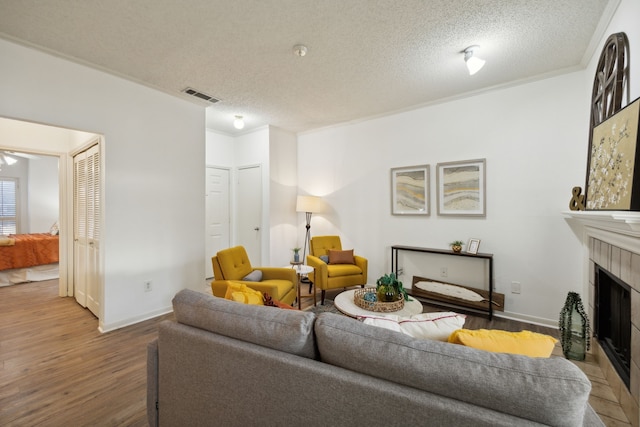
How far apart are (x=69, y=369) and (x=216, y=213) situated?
10.2ft

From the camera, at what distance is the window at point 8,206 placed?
636 cm

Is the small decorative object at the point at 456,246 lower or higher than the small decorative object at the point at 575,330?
higher

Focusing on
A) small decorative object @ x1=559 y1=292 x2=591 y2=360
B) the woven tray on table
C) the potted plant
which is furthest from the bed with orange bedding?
small decorative object @ x1=559 y1=292 x2=591 y2=360

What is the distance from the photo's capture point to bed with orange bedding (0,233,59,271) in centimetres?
478

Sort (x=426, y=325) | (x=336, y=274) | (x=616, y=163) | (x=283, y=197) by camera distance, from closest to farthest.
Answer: (x=426, y=325), (x=616, y=163), (x=336, y=274), (x=283, y=197)

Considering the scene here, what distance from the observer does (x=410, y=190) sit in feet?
13.0

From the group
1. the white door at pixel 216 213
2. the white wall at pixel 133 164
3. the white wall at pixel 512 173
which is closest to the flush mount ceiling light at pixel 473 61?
the white wall at pixel 512 173

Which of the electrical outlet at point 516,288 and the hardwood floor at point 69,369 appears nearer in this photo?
the hardwood floor at point 69,369

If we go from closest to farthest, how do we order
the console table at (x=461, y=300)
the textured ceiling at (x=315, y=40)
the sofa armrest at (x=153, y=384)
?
the sofa armrest at (x=153, y=384) → the textured ceiling at (x=315, y=40) → the console table at (x=461, y=300)

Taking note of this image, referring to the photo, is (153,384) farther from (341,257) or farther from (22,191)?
(22,191)

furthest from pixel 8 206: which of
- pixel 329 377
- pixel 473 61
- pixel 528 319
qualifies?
pixel 528 319

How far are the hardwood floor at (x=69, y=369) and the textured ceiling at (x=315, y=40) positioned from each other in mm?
2732

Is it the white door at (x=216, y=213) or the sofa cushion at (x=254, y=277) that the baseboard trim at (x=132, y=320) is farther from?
the white door at (x=216, y=213)

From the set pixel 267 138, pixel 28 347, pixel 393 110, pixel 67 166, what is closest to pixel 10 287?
pixel 67 166
